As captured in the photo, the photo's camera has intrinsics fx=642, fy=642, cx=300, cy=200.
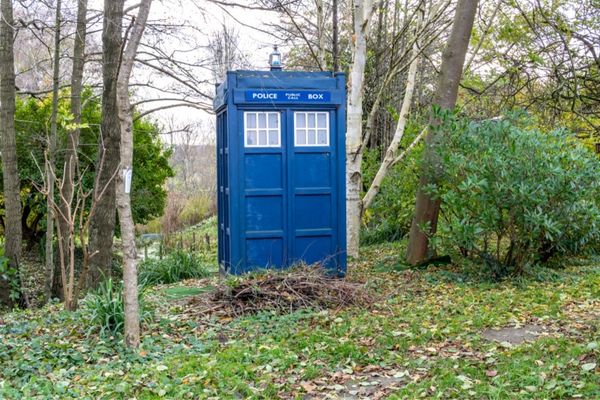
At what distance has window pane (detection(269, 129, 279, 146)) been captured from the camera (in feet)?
23.4

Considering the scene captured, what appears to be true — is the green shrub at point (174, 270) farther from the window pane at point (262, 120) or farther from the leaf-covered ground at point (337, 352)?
the window pane at point (262, 120)

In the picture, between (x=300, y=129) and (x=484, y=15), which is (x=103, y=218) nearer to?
(x=300, y=129)

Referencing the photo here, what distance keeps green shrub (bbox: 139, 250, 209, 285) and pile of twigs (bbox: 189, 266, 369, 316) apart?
2.66m

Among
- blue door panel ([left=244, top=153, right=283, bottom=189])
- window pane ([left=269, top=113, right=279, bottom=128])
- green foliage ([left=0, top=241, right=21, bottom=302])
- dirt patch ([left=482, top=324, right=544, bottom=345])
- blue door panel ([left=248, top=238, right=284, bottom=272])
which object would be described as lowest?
green foliage ([left=0, top=241, right=21, bottom=302])

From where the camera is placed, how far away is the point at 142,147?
A: 1323 centimetres

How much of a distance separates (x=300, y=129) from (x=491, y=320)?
10.1 ft

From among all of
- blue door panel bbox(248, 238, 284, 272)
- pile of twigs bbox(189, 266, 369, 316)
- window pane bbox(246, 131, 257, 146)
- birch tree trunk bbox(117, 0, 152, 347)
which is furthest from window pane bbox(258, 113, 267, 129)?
birch tree trunk bbox(117, 0, 152, 347)

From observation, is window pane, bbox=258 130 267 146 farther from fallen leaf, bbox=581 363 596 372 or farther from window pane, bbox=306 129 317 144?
fallen leaf, bbox=581 363 596 372

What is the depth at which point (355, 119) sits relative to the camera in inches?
374

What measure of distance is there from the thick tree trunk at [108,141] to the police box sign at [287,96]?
1708mm

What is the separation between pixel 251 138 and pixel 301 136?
0.57 m

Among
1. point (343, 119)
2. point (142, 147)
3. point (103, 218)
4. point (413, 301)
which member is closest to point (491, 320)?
point (413, 301)

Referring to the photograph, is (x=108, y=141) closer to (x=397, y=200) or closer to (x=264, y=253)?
(x=264, y=253)

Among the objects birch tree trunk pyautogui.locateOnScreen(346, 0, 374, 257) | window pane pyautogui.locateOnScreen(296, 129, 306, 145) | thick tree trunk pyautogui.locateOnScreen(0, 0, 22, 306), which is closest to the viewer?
window pane pyautogui.locateOnScreen(296, 129, 306, 145)
